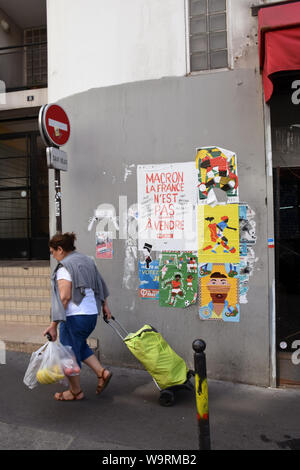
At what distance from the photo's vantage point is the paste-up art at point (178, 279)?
491cm

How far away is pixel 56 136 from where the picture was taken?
4.84 metres

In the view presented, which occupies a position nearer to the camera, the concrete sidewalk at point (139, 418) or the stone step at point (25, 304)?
the concrete sidewalk at point (139, 418)

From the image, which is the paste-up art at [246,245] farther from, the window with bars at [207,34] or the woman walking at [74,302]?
the window with bars at [207,34]

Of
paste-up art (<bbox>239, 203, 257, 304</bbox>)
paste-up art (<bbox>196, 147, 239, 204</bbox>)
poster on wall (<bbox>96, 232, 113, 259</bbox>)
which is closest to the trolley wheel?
paste-up art (<bbox>239, 203, 257, 304</bbox>)

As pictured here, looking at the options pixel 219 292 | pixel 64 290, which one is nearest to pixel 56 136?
pixel 64 290

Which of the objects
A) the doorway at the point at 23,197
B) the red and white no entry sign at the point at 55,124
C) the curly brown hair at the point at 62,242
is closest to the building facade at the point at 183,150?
the red and white no entry sign at the point at 55,124

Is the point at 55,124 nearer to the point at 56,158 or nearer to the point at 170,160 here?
the point at 56,158

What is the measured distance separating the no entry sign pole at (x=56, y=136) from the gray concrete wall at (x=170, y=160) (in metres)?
0.42

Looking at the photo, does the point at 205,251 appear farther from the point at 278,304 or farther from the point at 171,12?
the point at 171,12

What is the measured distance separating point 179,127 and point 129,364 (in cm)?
337

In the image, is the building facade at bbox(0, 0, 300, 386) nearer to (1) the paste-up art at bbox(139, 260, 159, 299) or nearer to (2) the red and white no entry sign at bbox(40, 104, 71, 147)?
(1) the paste-up art at bbox(139, 260, 159, 299)

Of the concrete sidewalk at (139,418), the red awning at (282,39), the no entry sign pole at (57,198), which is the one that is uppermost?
the red awning at (282,39)
